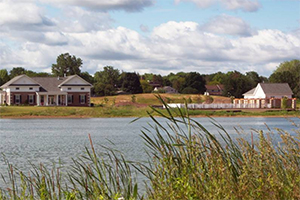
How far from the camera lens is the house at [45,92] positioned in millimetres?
A: 80375

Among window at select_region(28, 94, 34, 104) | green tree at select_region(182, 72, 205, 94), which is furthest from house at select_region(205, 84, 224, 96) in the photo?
window at select_region(28, 94, 34, 104)

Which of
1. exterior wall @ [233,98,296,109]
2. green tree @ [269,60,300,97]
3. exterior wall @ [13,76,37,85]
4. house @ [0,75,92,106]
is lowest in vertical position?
exterior wall @ [233,98,296,109]

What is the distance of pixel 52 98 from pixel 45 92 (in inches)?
86.2

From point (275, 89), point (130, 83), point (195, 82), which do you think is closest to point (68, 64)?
point (130, 83)

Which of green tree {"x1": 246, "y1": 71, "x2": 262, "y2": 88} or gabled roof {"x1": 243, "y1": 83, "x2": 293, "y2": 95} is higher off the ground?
green tree {"x1": 246, "y1": 71, "x2": 262, "y2": 88}

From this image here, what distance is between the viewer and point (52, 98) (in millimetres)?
82562

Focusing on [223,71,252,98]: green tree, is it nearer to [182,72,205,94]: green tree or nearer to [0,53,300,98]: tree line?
[0,53,300,98]: tree line

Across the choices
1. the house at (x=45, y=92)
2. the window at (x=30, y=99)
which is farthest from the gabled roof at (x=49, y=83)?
the window at (x=30, y=99)

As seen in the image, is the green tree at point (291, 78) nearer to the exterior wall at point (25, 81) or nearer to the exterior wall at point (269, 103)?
the exterior wall at point (269, 103)

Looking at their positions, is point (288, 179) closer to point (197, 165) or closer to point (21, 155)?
point (197, 165)

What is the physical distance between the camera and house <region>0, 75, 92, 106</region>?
80.4 metres

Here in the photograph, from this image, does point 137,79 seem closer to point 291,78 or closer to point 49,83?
point 291,78

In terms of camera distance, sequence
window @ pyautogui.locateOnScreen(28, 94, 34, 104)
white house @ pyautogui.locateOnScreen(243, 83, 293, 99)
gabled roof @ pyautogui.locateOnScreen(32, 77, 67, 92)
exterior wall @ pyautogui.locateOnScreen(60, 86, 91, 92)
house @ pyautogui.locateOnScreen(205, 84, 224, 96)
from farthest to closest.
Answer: house @ pyautogui.locateOnScreen(205, 84, 224, 96) → white house @ pyautogui.locateOnScreen(243, 83, 293, 99) → gabled roof @ pyautogui.locateOnScreen(32, 77, 67, 92) → exterior wall @ pyautogui.locateOnScreen(60, 86, 91, 92) → window @ pyautogui.locateOnScreen(28, 94, 34, 104)

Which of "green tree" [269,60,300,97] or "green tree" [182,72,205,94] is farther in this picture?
"green tree" [182,72,205,94]
